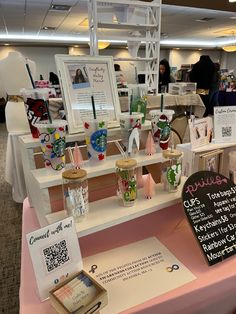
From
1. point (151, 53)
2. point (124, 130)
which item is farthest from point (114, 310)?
point (151, 53)

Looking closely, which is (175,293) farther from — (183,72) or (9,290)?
(183,72)

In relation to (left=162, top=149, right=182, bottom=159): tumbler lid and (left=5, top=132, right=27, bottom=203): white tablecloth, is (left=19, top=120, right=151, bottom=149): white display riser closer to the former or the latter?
(left=162, top=149, right=182, bottom=159): tumbler lid

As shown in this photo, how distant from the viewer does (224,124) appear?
1.37m

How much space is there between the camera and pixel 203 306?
0.88m

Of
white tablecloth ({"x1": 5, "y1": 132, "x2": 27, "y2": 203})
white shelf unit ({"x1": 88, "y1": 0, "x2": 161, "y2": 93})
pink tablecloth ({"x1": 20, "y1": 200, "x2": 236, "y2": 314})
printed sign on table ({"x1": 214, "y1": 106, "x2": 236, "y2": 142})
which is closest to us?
pink tablecloth ({"x1": 20, "y1": 200, "x2": 236, "y2": 314})

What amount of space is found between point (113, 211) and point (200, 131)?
650mm

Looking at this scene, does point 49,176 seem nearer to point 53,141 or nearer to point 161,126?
point 53,141

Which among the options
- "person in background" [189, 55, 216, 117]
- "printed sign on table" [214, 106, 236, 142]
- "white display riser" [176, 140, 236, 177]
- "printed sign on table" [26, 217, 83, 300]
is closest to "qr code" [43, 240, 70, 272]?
"printed sign on table" [26, 217, 83, 300]

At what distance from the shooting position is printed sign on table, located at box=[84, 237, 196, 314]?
785 millimetres

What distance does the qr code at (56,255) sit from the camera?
75 centimetres

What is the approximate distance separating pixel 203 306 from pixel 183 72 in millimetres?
10556

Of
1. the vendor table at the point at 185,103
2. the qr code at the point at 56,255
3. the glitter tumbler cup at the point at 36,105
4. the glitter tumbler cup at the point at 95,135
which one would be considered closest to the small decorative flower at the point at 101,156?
the glitter tumbler cup at the point at 95,135

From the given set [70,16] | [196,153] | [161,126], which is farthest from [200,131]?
[70,16]

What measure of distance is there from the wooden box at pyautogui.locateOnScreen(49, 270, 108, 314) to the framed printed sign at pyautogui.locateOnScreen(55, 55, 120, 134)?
1.75ft
